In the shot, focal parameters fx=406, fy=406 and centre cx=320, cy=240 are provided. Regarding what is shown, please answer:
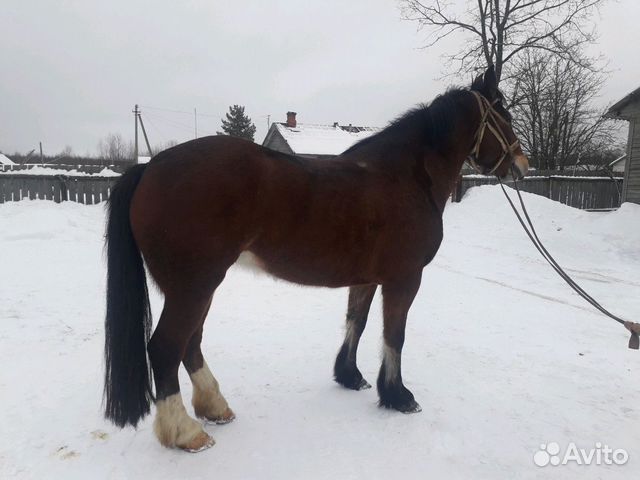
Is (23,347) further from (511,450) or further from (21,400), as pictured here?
(511,450)

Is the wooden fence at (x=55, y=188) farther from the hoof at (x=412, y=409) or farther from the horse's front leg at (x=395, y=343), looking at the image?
the hoof at (x=412, y=409)

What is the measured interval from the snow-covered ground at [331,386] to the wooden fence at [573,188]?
1154cm

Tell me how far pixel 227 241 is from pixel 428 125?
71.3 inches

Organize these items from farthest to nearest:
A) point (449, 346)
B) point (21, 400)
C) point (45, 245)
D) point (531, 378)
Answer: point (45, 245), point (449, 346), point (531, 378), point (21, 400)

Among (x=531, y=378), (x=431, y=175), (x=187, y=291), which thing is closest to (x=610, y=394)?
(x=531, y=378)

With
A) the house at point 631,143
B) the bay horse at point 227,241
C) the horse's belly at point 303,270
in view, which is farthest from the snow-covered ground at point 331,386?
the house at point 631,143

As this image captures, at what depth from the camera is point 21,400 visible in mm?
2709

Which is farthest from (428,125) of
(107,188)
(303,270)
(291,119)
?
(291,119)

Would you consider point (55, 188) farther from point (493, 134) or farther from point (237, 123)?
point (237, 123)

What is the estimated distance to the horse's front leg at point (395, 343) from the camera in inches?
112

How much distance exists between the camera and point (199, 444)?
7.80ft

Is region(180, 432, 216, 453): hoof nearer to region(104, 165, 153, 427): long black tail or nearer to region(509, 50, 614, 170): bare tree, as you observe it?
region(104, 165, 153, 427): long black tail

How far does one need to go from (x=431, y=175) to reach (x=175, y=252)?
6.30ft

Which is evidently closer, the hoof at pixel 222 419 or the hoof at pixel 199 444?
the hoof at pixel 199 444
